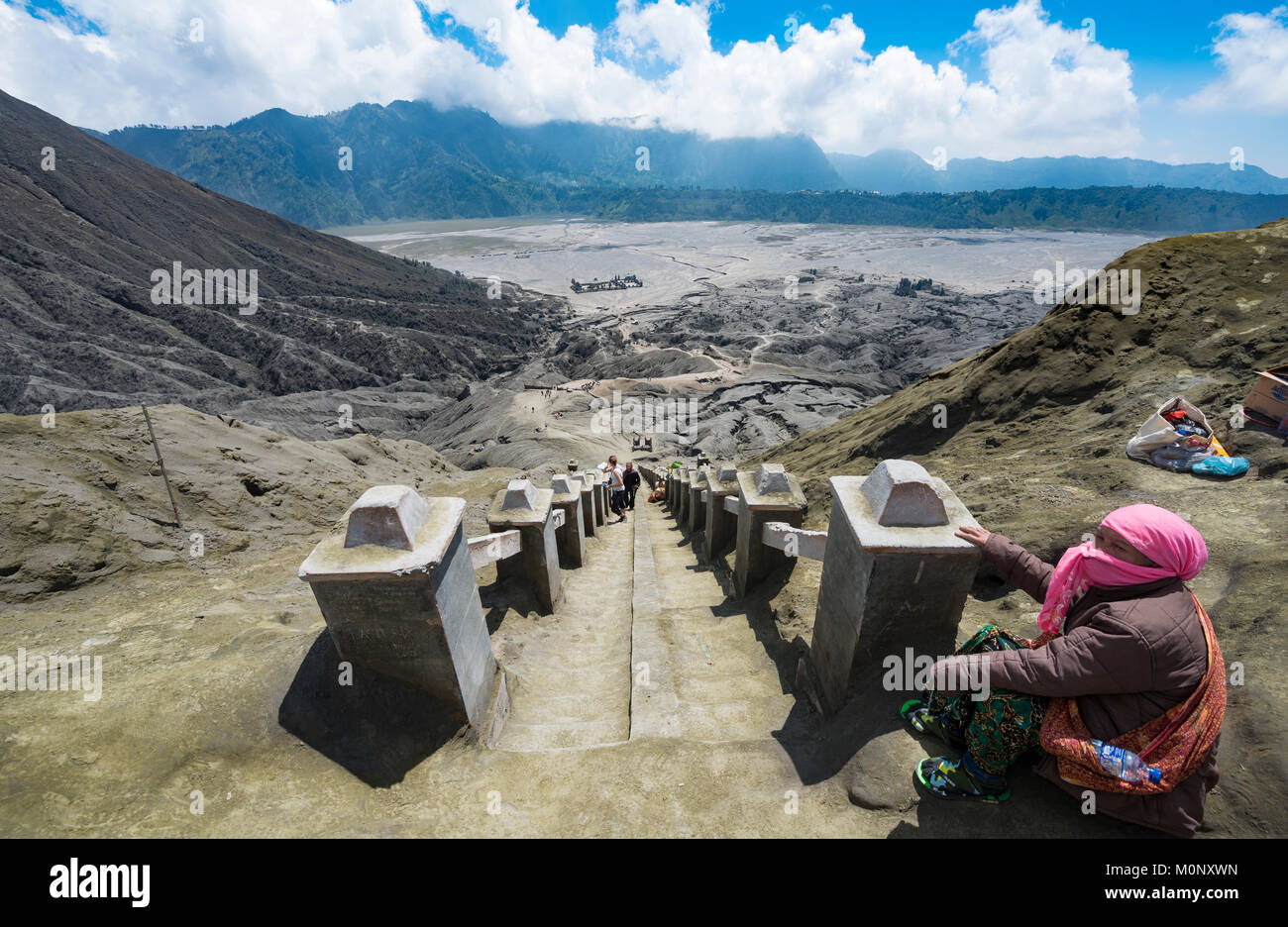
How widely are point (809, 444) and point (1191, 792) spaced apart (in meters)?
13.7

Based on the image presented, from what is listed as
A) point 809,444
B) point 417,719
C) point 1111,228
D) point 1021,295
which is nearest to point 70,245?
point 809,444

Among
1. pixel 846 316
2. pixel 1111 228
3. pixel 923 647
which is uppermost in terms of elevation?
pixel 1111 228

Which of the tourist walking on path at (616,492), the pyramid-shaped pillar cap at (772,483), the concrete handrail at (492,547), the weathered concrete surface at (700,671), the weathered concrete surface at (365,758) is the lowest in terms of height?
the tourist walking on path at (616,492)

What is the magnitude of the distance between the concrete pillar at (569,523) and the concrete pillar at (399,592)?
10.9 ft

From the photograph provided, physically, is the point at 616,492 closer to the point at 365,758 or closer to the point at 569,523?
the point at 569,523

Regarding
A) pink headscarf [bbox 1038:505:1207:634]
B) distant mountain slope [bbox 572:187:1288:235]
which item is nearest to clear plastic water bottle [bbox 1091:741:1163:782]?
pink headscarf [bbox 1038:505:1207:634]

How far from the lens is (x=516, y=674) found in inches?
176

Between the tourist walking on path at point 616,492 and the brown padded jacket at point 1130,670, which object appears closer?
the brown padded jacket at point 1130,670

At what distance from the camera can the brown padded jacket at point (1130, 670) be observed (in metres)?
2.12

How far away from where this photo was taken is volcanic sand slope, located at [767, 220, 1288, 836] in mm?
2723

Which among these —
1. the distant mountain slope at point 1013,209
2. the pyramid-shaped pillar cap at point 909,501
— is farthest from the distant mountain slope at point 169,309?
the distant mountain slope at point 1013,209

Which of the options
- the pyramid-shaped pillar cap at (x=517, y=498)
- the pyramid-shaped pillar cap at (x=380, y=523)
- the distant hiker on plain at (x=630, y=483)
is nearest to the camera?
the pyramid-shaped pillar cap at (x=380, y=523)

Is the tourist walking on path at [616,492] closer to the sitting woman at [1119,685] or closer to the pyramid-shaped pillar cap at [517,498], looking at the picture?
the pyramid-shaped pillar cap at [517,498]
